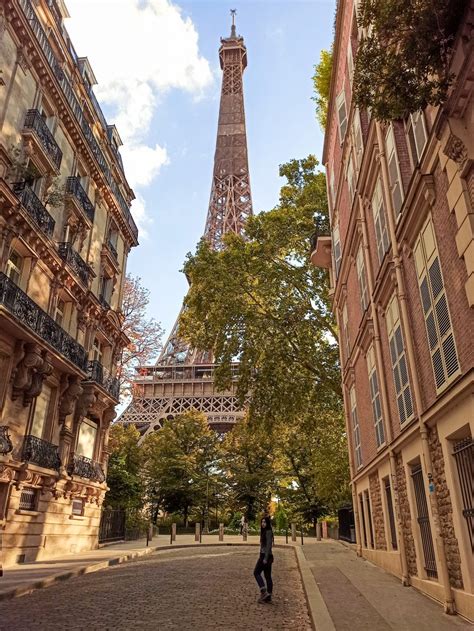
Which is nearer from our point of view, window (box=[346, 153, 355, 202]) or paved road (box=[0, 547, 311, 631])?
paved road (box=[0, 547, 311, 631])

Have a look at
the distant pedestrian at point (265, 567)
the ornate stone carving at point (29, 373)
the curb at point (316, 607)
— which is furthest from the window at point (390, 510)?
the ornate stone carving at point (29, 373)

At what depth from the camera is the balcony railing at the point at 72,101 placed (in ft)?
55.1

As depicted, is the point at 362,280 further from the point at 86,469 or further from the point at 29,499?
the point at 86,469

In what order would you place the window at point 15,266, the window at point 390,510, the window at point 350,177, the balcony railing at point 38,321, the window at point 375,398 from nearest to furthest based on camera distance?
the window at point 390,510
the window at point 375,398
the balcony railing at point 38,321
the window at point 350,177
the window at point 15,266

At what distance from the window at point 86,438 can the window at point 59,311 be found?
4.07 m

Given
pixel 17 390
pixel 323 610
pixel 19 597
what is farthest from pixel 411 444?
pixel 17 390

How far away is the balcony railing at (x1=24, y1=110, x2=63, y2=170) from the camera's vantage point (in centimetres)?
1612

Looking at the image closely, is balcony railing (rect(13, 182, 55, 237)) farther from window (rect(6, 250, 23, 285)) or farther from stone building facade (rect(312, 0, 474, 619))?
stone building facade (rect(312, 0, 474, 619))

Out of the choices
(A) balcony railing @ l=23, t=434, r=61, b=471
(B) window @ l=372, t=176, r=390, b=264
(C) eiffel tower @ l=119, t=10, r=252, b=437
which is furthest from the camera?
(C) eiffel tower @ l=119, t=10, r=252, b=437

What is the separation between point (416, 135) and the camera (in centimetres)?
893

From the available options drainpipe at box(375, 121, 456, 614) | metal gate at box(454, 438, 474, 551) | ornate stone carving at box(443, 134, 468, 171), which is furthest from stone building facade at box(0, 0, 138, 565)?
metal gate at box(454, 438, 474, 551)

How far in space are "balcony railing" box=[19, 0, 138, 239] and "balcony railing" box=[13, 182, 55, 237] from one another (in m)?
5.21

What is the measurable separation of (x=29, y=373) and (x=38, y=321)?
1.65 metres

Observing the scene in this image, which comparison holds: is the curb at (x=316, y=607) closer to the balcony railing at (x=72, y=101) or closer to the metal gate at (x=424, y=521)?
the metal gate at (x=424, y=521)
